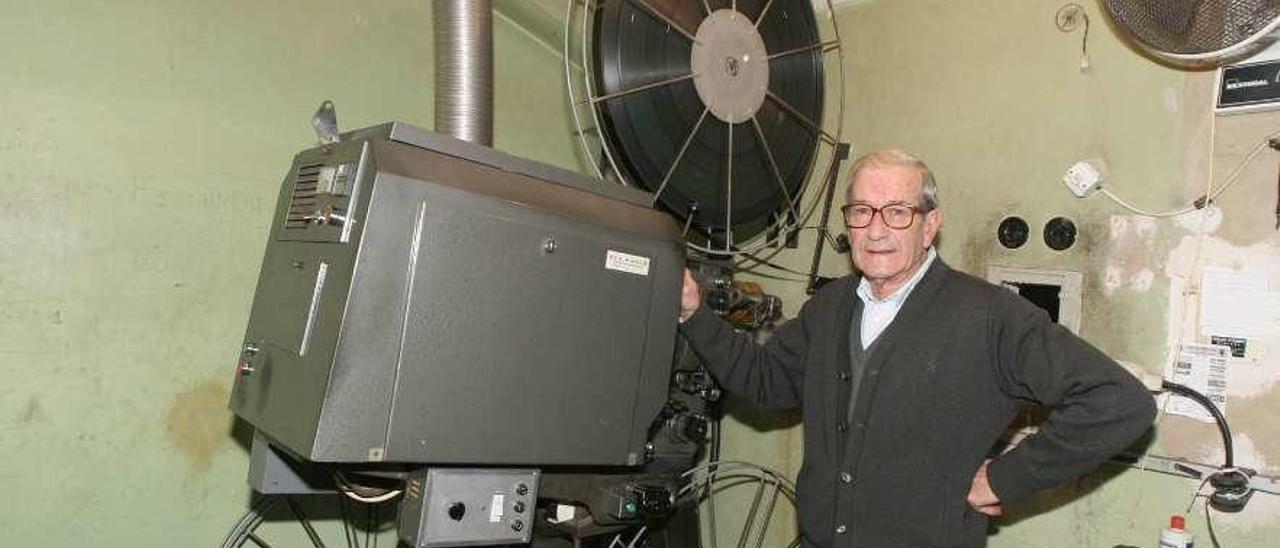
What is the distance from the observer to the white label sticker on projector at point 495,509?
4.88 ft

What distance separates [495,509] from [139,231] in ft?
3.75

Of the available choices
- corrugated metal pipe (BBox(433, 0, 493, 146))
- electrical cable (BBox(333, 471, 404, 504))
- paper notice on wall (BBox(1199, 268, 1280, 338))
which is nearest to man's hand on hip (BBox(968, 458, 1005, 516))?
paper notice on wall (BBox(1199, 268, 1280, 338))

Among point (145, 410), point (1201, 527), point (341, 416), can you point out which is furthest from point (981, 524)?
point (145, 410)

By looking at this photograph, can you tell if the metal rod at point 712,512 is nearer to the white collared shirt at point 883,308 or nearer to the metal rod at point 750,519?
the metal rod at point 750,519

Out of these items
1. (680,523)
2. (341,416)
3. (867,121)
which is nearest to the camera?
(341,416)

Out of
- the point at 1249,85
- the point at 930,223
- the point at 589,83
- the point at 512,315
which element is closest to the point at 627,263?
the point at 512,315

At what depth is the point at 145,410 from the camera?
1.97 metres

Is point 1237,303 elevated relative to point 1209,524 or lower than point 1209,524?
elevated

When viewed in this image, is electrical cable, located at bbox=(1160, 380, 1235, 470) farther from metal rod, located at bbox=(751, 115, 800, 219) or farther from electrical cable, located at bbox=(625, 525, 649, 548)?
electrical cable, located at bbox=(625, 525, 649, 548)

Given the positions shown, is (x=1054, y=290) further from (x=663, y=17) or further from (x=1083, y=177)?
(x=663, y=17)

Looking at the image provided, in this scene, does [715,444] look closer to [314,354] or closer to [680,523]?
[680,523]

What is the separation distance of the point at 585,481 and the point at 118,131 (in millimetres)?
1339

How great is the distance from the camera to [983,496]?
1.65 metres

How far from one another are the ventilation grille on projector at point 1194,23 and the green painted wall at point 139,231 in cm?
192
